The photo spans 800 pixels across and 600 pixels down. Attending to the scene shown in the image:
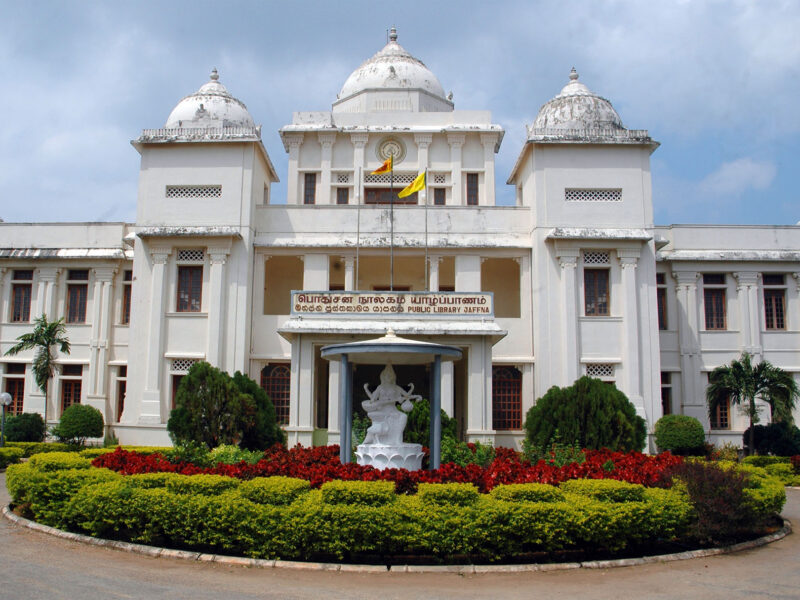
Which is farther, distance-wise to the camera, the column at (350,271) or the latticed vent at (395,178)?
the latticed vent at (395,178)

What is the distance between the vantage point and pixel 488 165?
25531mm

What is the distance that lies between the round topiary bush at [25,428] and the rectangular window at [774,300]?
2440 centimetres

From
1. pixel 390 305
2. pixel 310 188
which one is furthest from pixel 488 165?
pixel 390 305

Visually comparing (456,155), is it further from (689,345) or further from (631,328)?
(689,345)

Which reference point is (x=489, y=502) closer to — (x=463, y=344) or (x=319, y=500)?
(x=319, y=500)

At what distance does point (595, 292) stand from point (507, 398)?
13.7 ft

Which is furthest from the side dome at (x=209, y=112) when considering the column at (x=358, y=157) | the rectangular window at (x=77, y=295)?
the rectangular window at (x=77, y=295)

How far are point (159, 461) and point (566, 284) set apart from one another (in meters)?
13.5

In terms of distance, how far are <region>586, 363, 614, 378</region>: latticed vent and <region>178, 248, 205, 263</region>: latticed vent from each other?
12.2 meters

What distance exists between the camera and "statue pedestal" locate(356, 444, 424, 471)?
39.2ft

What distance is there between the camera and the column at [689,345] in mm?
23688

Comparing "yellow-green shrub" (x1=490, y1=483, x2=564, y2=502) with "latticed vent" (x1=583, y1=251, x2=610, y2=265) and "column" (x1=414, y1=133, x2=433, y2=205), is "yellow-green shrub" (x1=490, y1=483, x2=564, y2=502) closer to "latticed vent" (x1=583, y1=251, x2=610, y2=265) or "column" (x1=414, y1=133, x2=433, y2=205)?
"latticed vent" (x1=583, y1=251, x2=610, y2=265)

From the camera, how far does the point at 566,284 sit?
829 inches

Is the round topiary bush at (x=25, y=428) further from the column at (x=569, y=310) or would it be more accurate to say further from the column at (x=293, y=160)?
the column at (x=569, y=310)
